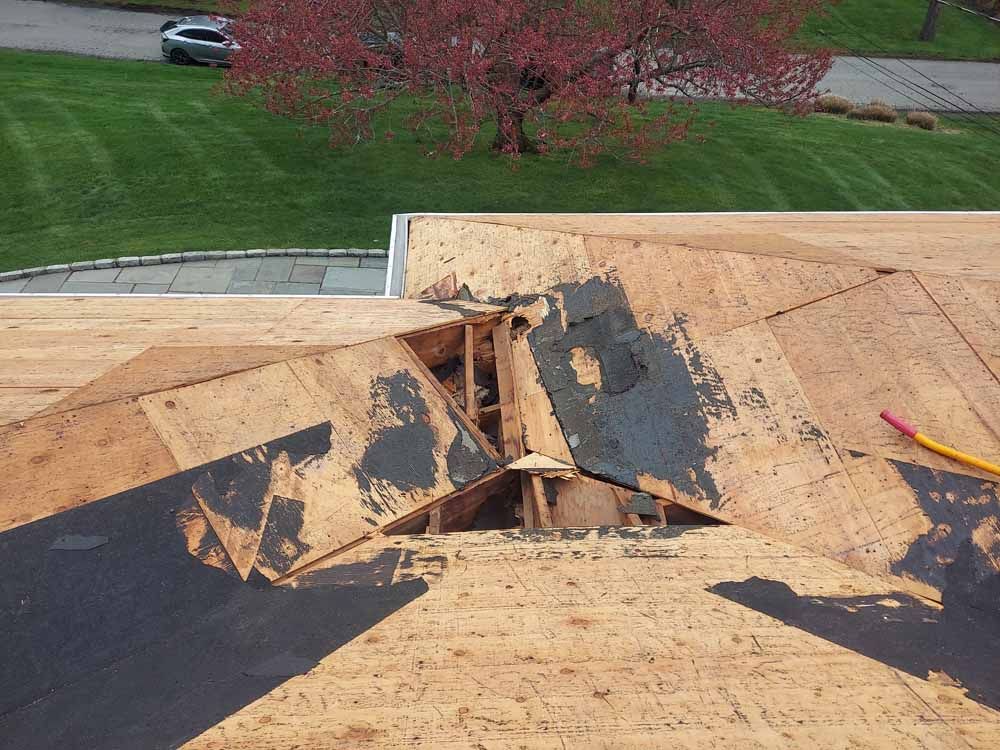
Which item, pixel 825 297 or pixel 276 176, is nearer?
pixel 825 297

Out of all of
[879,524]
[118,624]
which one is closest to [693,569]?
[879,524]

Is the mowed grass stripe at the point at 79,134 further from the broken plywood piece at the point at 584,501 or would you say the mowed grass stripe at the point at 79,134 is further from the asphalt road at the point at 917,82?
the asphalt road at the point at 917,82

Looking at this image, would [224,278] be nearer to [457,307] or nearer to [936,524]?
[457,307]

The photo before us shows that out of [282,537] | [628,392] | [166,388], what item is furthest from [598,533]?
[166,388]

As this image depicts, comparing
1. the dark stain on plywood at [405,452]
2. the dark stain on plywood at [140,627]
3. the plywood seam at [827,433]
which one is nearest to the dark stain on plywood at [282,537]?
the dark stain on plywood at [140,627]

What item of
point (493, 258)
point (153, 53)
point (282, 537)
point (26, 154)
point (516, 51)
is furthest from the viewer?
point (153, 53)

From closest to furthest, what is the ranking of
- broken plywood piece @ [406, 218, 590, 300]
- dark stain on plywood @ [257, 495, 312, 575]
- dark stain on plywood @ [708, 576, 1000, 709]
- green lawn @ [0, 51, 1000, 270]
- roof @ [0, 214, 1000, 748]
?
roof @ [0, 214, 1000, 748] → dark stain on plywood @ [708, 576, 1000, 709] → dark stain on plywood @ [257, 495, 312, 575] → broken plywood piece @ [406, 218, 590, 300] → green lawn @ [0, 51, 1000, 270]

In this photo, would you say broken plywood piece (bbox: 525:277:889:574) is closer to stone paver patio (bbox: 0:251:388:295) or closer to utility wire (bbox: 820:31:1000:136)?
stone paver patio (bbox: 0:251:388:295)

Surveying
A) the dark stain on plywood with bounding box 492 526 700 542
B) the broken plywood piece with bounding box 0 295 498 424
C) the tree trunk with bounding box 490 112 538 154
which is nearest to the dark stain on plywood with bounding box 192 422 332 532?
the broken plywood piece with bounding box 0 295 498 424
